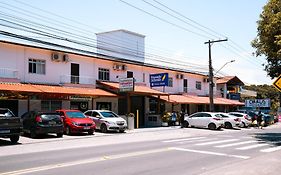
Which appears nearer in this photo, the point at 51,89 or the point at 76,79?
the point at 51,89

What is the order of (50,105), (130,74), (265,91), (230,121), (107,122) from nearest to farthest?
(107,122)
(50,105)
(230,121)
(130,74)
(265,91)

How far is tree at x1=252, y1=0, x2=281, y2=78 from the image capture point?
19781mm

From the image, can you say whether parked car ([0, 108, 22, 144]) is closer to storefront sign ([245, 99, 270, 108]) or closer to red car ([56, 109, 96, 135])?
red car ([56, 109, 96, 135])

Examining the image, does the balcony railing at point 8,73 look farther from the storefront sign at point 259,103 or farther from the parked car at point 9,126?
the storefront sign at point 259,103

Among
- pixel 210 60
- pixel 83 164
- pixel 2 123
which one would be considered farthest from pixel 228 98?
pixel 83 164

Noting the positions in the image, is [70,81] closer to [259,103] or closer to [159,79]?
[159,79]

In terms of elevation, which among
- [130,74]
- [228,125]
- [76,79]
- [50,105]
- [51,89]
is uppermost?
[130,74]

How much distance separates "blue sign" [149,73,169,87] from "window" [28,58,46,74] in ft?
38.0

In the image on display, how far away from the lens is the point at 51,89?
26359 millimetres

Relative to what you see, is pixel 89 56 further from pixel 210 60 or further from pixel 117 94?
pixel 210 60

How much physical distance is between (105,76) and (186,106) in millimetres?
15086

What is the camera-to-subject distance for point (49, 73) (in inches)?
1147

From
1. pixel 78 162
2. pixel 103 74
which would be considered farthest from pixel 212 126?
pixel 78 162

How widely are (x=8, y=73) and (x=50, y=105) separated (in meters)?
4.30
